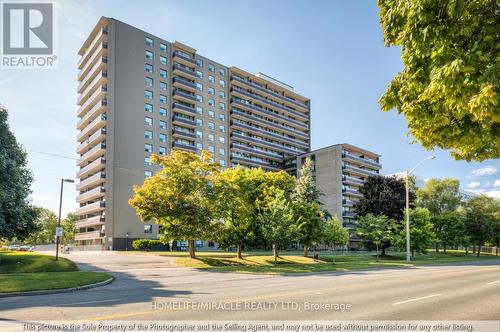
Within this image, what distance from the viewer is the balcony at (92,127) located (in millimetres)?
69562

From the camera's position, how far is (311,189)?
152 ft

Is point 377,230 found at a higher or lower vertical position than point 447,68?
lower

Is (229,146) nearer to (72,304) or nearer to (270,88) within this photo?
(270,88)

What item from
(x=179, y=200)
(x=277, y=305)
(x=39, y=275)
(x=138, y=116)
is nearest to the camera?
(x=277, y=305)

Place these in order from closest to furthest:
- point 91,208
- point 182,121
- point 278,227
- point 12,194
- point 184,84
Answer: point 12,194
point 278,227
point 91,208
point 182,121
point 184,84

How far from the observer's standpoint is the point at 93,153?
71.1m

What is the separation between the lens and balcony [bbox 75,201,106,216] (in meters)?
66.6

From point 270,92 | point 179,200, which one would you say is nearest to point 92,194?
point 179,200

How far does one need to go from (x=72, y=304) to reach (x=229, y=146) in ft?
258

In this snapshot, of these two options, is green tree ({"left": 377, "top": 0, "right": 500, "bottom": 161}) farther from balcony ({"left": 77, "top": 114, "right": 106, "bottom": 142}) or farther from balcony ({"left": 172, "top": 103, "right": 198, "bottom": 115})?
balcony ({"left": 172, "top": 103, "right": 198, "bottom": 115})

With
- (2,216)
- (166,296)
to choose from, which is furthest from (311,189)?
(166,296)

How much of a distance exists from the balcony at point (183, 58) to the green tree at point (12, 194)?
166 ft

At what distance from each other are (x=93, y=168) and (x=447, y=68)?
234 feet

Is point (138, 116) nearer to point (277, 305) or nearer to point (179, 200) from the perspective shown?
point (179, 200)
